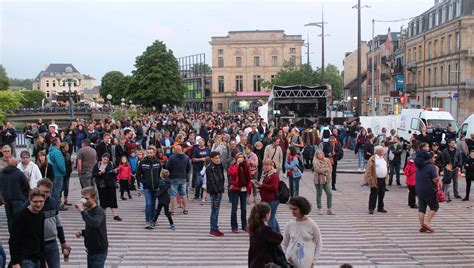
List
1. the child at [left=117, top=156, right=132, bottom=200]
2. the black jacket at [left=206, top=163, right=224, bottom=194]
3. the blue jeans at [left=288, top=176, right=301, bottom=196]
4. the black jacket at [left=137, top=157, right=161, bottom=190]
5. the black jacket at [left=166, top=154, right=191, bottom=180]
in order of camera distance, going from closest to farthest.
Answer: the black jacket at [left=206, top=163, right=224, bottom=194] → the black jacket at [left=137, top=157, right=161, bottom=190] → the black jacket at [left=166, top=154, right=191, bottom=180] → the blue jeans at [left=288, top=176, right=301, bottom=196] → the child at [left=117, top=156, right=132, bottom=200]

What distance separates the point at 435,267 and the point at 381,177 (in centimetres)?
396

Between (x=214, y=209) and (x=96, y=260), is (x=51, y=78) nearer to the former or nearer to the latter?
(x=214, y=209)

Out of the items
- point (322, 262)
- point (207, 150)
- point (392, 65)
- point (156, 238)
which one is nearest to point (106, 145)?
point (207, 150)

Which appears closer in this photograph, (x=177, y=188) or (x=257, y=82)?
(x=177, y=188)

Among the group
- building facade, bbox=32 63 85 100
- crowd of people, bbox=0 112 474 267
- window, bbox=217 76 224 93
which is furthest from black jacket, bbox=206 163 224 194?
building facade, bbox=32 63 85 100

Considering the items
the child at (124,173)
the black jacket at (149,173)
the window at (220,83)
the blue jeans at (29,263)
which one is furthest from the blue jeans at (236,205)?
the window at (220,83)

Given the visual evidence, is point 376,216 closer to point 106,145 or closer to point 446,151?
point 446,151

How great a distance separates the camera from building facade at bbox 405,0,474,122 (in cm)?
4247

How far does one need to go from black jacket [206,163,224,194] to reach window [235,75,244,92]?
81.3 meters

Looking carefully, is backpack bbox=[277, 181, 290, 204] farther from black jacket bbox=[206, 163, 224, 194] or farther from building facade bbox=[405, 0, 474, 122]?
building facade bbox=[405, 0, 474, 122]

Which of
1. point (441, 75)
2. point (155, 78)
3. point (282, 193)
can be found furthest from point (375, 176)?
point (155, 78)

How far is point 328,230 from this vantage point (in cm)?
1038

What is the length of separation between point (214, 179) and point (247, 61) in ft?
265

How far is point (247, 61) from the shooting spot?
295 feet
